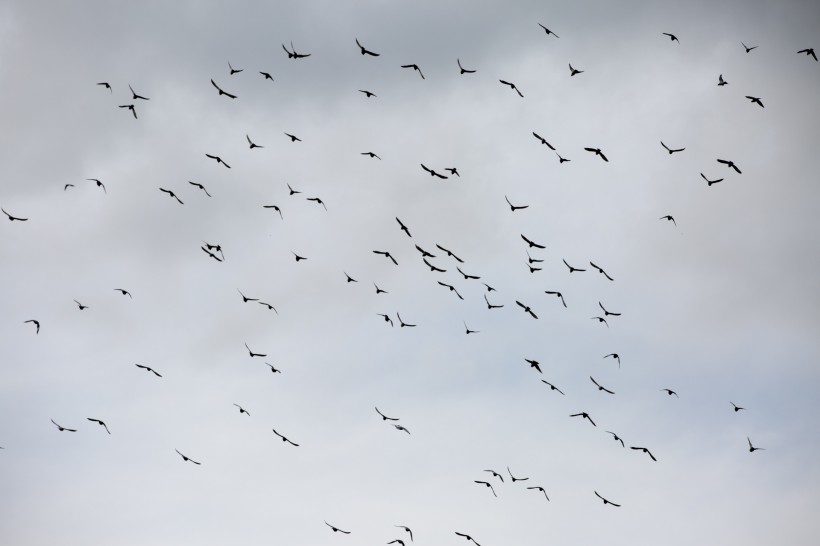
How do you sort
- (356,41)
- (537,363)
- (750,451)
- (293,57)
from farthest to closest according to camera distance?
1. (750,451)
2. (537,363)
3. (293,57)
4. (356,41)

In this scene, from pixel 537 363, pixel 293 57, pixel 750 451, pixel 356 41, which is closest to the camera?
pixel 356 41

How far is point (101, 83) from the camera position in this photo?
122m

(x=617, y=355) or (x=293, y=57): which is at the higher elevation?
(x=293, y=57)

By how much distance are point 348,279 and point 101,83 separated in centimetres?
4297

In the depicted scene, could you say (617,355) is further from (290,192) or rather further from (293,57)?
(293,57)

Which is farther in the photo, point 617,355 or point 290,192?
point 617,355

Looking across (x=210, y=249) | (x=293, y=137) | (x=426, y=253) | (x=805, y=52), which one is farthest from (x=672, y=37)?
(x=210, y=249)

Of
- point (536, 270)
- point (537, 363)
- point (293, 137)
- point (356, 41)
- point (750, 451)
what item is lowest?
point (750, 451)

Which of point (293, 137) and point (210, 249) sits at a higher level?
point (293, 137)

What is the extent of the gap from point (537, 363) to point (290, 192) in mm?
42255

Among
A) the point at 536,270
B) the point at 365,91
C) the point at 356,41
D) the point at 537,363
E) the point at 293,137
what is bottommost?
the point at 537,363

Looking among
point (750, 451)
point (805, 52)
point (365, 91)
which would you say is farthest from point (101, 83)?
point (750, 451)

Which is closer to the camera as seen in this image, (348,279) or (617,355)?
(348,279)

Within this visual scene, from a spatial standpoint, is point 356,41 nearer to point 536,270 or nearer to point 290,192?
point 290,192
